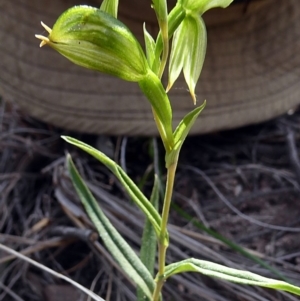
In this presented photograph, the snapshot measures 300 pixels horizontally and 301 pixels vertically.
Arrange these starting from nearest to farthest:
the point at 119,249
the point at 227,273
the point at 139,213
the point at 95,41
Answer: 1. the point at 95,41
2. the point at 227,273
3. the point at 119,249
4. the point at 139,213

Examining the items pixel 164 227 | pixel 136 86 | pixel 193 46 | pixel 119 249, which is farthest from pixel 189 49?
pixel 136 86

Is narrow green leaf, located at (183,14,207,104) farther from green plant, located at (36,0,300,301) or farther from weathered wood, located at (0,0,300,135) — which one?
weathered wood, located at (0,0,300,135)

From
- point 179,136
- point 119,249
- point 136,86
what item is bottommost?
point 119,249

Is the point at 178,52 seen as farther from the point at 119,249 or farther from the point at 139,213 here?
the point at 139,213

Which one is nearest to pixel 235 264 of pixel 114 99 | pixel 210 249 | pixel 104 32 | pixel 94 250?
pixel 210 249

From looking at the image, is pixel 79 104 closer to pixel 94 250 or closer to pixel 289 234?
pixel 94 250

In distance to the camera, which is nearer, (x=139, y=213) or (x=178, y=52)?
(x=178, y=52)
